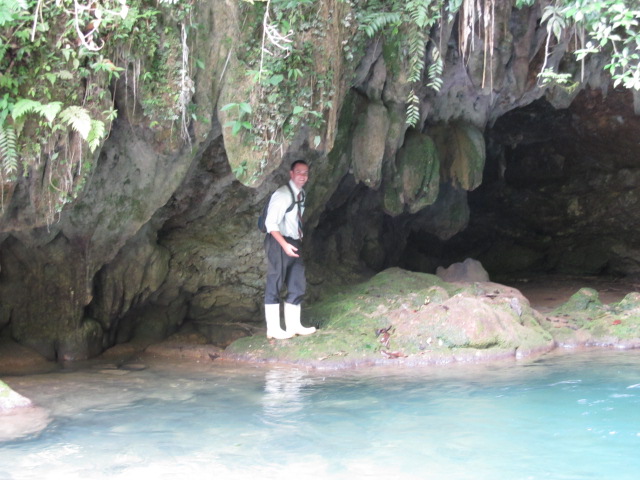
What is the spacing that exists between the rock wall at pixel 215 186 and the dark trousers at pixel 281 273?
37.9 inches

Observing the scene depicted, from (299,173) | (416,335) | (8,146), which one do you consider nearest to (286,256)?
(299,173)

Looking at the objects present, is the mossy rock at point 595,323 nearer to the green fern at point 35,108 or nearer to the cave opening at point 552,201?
the cave opening at point 552,201

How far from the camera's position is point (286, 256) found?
8539mm

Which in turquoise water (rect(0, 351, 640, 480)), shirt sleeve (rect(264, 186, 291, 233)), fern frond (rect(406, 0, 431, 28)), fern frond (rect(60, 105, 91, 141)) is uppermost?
fern frond (rect(406, 0, 431, 28))

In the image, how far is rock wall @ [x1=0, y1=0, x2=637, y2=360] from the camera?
737cm

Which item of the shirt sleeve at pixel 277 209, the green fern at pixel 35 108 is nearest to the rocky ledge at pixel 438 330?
A: the shirt sleeve at pixel 277 209

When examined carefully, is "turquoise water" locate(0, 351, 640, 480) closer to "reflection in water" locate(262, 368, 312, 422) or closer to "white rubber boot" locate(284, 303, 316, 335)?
"reflection in water" locate(262, 368, 312, 422)

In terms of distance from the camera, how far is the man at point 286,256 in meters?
8.29

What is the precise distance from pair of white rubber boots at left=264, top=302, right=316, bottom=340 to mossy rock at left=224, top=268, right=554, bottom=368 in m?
0.12

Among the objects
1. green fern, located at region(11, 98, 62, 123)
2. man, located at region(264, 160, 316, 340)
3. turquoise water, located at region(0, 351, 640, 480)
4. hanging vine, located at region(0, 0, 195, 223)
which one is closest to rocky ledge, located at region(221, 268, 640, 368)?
man, located at region(264, 160, 316, 340)

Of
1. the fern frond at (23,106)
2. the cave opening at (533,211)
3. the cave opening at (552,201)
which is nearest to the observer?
the fern frond at (23,106)

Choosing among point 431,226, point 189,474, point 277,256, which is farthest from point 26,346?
point 431,226

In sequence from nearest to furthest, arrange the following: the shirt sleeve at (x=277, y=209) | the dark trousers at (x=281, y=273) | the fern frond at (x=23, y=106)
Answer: the fern frond at (x=23, y=106)
the shirt sleeve at (x=277, y=209)
the dark trousers at (x=281, y=273)

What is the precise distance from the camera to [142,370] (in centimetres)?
781
